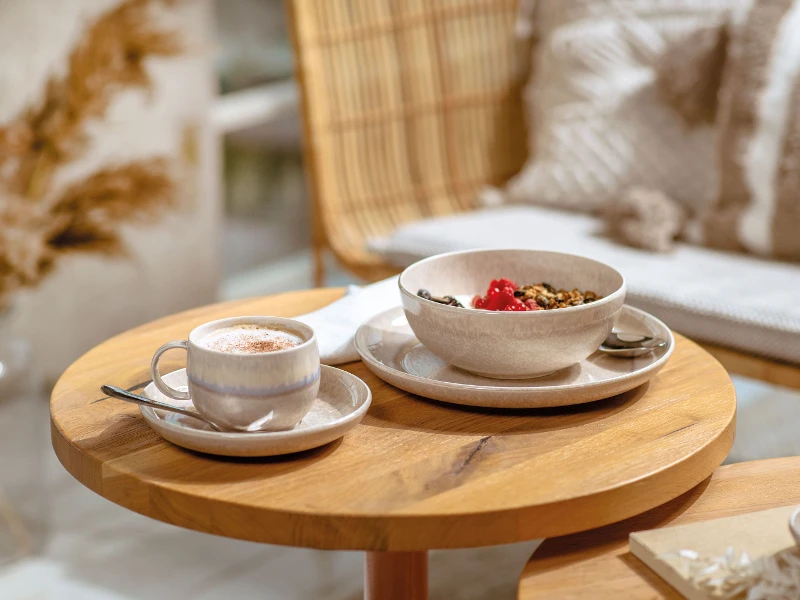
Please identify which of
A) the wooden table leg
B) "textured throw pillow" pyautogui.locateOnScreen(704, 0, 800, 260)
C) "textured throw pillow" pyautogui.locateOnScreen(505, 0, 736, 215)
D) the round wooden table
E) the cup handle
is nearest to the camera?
the round wooden table

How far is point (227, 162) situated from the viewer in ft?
9.29

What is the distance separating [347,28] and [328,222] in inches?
17.6

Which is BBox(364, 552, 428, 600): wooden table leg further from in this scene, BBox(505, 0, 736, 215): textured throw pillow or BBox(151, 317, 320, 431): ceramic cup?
BBox(505, 0, 736, 215): textured throw pillow

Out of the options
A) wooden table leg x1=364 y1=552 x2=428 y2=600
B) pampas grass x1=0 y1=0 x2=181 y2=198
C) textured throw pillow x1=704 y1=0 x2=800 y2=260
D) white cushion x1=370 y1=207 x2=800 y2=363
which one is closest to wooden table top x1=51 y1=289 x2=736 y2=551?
wooden table leg x1=364 y1=552 x2=428 y2=600

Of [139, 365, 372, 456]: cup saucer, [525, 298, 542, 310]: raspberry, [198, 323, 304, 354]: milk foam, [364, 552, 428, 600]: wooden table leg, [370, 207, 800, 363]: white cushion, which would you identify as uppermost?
[198, 323, 304, 354]: milk foam

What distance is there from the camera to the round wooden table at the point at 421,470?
0.71 metres

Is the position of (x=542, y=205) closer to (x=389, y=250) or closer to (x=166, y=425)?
(x=389, y=250)

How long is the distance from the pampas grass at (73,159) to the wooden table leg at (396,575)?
134cm

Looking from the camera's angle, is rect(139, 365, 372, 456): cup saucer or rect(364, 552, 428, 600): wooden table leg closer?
rect(139, 365, 372, 456): cup saucer

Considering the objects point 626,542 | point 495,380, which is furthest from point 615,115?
point 626,542

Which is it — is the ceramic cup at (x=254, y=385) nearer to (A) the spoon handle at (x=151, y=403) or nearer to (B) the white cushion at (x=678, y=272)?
(A) the spoon handle at (x=151, y=403)

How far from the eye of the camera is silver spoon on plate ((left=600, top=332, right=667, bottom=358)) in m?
0.98

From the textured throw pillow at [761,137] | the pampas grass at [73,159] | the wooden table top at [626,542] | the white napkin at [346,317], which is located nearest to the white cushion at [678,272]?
the textured throw pillow at [761,137]

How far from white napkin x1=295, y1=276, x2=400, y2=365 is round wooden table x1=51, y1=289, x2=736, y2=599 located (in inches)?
2.3
